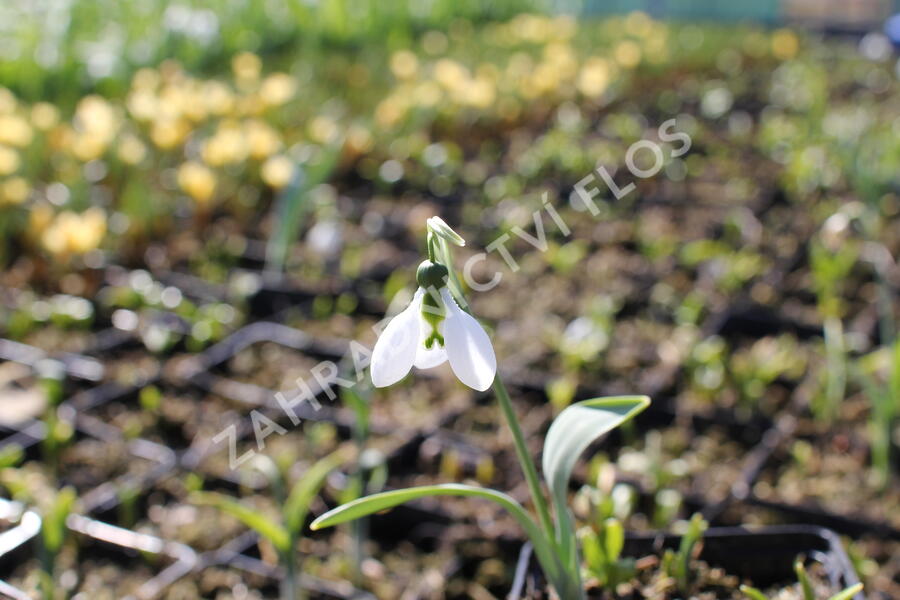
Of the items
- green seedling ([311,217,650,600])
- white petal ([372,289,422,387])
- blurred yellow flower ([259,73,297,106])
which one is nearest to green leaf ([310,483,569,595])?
green seedling ([311,217,650,600])

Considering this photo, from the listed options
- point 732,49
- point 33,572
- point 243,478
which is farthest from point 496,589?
point 732,49

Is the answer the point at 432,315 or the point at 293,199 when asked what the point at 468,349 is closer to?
the point at 432,315

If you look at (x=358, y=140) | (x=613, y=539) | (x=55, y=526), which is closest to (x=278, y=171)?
(x=358, y=140)

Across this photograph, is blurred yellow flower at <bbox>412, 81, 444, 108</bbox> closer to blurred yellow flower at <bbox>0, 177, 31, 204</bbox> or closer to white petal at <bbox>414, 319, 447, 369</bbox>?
blurred yellow flower at <bbox>0, 177, 31, 204</bbox>

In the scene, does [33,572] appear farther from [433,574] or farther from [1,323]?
[1,323]

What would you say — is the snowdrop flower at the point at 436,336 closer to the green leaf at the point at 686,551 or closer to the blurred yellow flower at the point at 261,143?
the green leaf at the point at 686,551

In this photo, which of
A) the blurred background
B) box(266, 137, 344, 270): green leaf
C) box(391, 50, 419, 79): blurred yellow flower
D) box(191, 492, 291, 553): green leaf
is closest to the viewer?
box(191, 492, 291, 553): green leaf

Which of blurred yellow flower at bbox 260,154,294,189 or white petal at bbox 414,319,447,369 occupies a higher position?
blurred yellow flower at bbox 260,154,294,189
